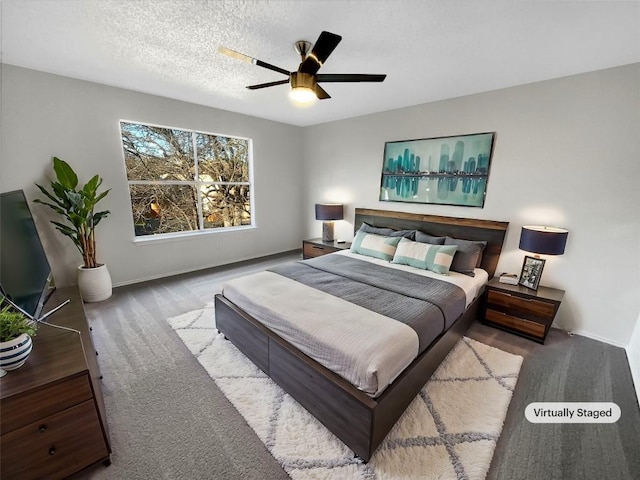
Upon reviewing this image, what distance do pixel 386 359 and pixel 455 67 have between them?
2.71 m

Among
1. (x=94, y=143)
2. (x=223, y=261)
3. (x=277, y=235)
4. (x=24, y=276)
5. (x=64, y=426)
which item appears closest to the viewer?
(x=64, y=426)

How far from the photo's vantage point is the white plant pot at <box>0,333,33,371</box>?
1162 mm

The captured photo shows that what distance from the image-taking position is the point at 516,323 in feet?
8.91

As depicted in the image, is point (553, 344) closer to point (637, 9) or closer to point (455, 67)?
point (637, 9)

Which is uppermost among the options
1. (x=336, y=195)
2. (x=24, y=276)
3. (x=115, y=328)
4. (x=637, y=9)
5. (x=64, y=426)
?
(x=637, y=9)

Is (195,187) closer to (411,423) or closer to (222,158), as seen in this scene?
(222,158)

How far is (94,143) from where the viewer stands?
3215 millimetres

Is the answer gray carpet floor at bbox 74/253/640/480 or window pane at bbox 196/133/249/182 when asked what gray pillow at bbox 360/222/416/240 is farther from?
window pane at bbox 196/133/249/182

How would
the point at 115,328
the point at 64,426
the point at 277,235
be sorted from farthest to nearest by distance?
the point at 277,235 → the point at 115,328 → the point at 64,426

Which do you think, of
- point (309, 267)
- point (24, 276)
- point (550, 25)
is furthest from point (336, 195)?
point (24, 276)

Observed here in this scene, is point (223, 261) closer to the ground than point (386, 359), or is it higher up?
closer to the ground

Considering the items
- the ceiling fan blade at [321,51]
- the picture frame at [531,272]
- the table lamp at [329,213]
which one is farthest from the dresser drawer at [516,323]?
the ceiling fan blade at [321,51]

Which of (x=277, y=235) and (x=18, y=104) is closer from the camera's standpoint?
(x=18, y=104)

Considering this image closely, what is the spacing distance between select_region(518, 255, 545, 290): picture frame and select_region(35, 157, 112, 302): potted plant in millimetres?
4800
